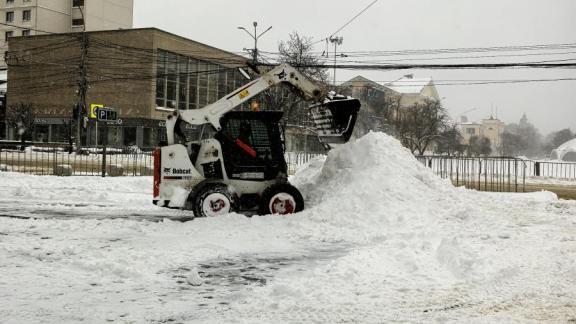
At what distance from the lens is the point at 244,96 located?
37.2ft

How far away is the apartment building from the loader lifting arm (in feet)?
221

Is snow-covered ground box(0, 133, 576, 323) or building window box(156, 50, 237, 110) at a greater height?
building window box(156, 50, 237, 110)

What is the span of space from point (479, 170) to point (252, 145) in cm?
1500

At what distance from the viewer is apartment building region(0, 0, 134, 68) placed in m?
72.8

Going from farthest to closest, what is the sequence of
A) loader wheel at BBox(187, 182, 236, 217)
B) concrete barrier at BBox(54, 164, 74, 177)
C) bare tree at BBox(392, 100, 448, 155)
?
bare tree at BBox(392, 100, 448, 155) < concrete barrier at BBox(54, 164, 74, 177) < loader wheel at BBox(187, 182, 236, 217)

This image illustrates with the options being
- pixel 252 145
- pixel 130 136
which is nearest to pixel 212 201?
pixel 252 145

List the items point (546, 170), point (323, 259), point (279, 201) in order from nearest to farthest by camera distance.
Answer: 1. point (323, 259)
2. point (279, 201)
3. point (546, 170)

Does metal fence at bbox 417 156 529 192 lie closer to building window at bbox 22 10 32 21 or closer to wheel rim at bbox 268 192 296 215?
wheel rim at bbox 268 192 296 215

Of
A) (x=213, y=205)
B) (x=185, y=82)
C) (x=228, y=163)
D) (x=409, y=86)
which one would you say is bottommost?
(x=213, y=205)

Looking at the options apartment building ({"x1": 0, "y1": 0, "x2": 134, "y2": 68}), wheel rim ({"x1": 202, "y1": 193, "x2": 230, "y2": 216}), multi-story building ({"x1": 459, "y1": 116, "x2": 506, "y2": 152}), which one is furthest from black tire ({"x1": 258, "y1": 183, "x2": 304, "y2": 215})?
multi-story building ({"x1": 459, "y1": 116, "x2": 506, "y2": 152})

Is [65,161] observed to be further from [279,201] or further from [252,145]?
[279,201]

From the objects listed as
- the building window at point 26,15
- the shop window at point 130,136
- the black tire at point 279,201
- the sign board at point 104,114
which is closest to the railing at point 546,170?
the black tire at point 279,201

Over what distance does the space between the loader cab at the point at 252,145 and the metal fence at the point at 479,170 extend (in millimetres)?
12310

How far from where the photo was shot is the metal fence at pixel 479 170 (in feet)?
73.0
